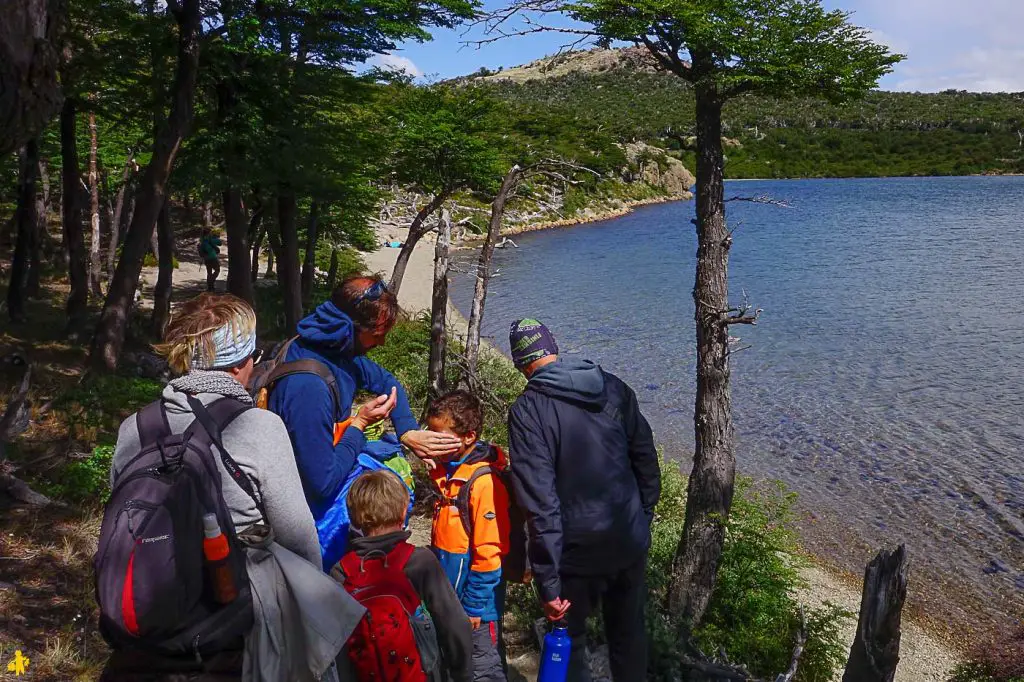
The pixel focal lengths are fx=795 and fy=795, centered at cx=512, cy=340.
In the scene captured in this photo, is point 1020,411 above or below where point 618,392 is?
below

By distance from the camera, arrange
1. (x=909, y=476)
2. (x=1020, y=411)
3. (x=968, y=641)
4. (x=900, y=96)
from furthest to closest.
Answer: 1. (x=900, y=96)
2. (x=1020, y=411)
3. (x=909, y=476)
4. (x=968, y=641)

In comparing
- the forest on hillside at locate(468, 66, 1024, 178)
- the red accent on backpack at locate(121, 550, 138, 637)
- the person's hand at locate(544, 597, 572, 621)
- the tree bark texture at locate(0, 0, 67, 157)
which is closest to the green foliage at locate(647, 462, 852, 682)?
the person's hand at locate(544, 597, 572, 621)

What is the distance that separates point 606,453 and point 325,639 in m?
1.42

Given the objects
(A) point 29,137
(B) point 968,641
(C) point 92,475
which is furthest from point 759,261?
(A) point 29,137

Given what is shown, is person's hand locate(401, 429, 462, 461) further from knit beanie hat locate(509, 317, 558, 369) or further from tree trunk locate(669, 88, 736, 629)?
tree trunk locate(669, 88, 736, 629)

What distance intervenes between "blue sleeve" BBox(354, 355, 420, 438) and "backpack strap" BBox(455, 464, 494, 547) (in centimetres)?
42

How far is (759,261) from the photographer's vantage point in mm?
33875

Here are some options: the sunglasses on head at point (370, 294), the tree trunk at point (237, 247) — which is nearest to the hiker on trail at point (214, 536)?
the sunglasses on head at point (370, 294)

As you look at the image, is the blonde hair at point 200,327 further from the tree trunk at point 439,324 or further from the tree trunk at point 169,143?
the tree trunk at point 169,143

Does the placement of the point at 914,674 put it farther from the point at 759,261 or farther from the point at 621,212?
the point at 621,212

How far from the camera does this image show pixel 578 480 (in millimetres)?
3270

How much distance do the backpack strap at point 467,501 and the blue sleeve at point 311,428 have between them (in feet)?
1.71

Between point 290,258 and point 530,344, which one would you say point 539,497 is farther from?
point 290,258

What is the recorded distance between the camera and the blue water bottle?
337 cm
